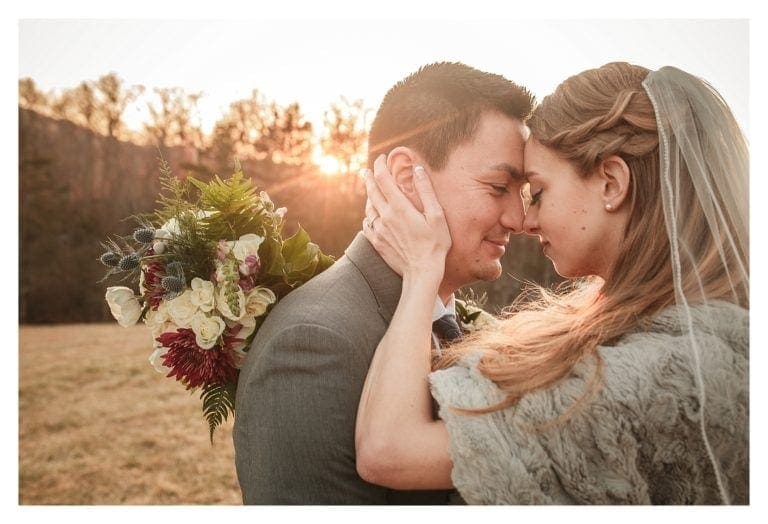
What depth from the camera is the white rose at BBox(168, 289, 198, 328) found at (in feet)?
7.43

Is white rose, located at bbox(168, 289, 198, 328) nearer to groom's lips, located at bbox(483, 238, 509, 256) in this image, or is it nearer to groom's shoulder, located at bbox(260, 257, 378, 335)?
groom's shoulder, located at bbox(260, 257, 378, 335)

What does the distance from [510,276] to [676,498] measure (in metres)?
3.63

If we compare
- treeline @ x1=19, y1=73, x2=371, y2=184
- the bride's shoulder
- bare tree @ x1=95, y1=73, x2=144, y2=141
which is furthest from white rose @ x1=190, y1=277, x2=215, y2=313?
bare tree @ x1=95, y1=73, x2=144, y2=141

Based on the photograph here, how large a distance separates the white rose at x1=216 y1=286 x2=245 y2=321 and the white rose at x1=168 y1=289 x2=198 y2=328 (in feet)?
0.27

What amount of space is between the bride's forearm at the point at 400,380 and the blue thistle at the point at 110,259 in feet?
3.07

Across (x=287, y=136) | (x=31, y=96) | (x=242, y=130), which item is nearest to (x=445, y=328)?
(x=31, y=96)

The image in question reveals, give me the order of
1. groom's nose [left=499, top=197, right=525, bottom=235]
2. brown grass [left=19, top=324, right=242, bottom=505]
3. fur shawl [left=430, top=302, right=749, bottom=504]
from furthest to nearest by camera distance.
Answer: brown grass [left=19, top=324, right=242, bottom=505]
groom's nose [left=499, top=197, right=525, bottom=235]
fur shawl [left=430, top=302, right=749, bottom=504]

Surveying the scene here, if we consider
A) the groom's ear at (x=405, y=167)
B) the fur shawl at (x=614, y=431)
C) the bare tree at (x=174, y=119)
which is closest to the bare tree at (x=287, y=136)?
the bare tree at (x=174, y=119)

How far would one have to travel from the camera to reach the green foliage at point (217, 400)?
2371mm

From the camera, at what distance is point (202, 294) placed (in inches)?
90.1

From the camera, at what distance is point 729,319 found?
204 cm
